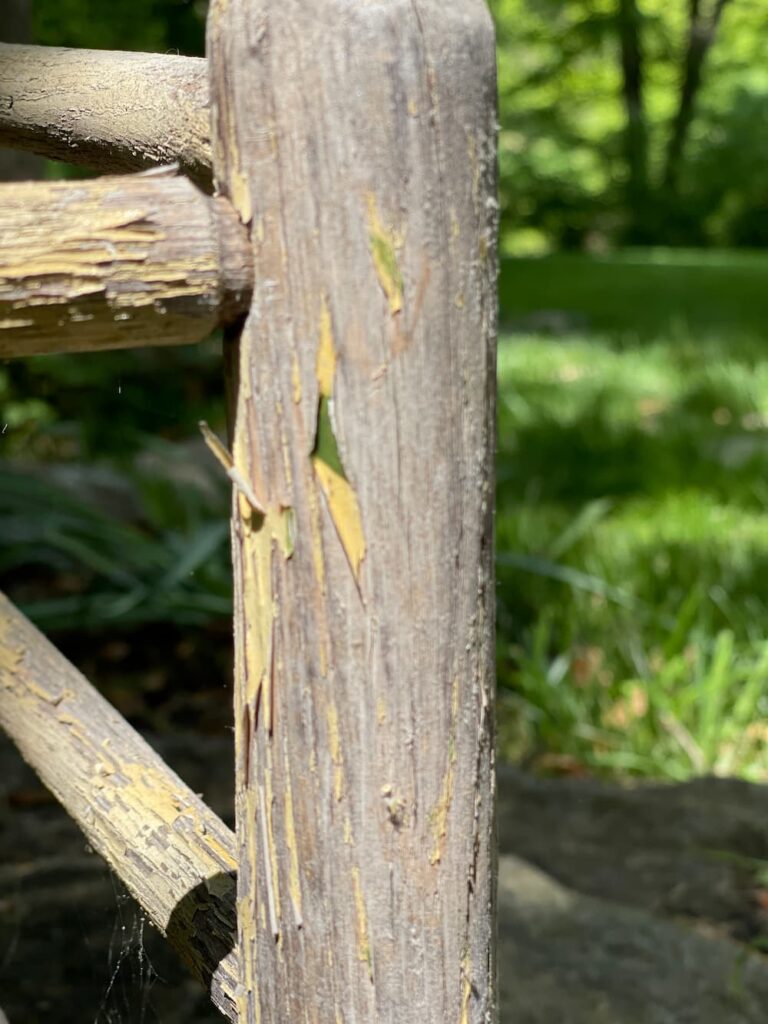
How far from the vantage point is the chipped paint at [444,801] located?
85 centimetres

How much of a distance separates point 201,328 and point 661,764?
6.58ft

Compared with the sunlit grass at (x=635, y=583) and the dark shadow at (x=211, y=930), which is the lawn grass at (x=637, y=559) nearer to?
the sunlit grass at (x=635, y=583)

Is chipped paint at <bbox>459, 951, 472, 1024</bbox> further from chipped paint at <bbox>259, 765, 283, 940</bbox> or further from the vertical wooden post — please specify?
chipped paint at <bbox>259, 765, 283, 940</bbox>

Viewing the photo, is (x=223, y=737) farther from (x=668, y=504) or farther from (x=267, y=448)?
(x=267, y=448)

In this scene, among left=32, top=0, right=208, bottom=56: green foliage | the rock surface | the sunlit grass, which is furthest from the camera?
left=32, top=0, right=208, bottom=56: green foliage

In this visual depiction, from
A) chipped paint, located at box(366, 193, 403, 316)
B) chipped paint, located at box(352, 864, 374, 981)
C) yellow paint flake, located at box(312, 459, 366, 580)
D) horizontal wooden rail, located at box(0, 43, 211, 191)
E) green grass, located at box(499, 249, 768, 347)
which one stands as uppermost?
horizontal wooden rail, located at box(0, 43, 211, 191)

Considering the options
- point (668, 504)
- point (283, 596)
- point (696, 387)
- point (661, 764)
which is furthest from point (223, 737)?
point (696, 387)

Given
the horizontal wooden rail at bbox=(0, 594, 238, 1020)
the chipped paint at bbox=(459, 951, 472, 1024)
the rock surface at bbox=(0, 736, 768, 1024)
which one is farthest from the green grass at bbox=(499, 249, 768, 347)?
the chipped paint at bbox=(459, 951, 472, 1024)

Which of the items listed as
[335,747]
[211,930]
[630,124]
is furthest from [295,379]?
[630,124]

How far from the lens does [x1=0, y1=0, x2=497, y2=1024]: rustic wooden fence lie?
77 centimetres

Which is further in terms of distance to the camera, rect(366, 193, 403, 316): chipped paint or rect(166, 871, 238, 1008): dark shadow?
rect(166, 871, 238, 1008): dark shadow

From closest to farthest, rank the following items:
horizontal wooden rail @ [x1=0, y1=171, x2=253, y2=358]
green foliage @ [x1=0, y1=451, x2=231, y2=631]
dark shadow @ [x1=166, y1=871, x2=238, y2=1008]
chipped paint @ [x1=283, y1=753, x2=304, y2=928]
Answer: horizontal wooden rail @ [x1=0, y1=171, x2=253, y2=358] → chipped paint @ [x1=283, y1=753, x2=304, y2=928] → dark shadow @ [x1=166, y1=871, x2=238, y2=1008] → green foliage @ [x1=0, y1=451, x2=231, y2=631]

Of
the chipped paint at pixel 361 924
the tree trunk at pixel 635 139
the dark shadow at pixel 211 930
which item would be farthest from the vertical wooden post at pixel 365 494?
the tree trunk at pixel 635 139

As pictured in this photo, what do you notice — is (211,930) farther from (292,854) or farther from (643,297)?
(643,297)
